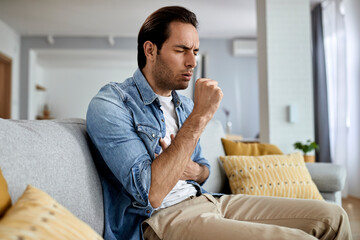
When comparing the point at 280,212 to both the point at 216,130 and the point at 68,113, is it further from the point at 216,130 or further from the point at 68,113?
the point at 68,113

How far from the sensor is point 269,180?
1.85 m

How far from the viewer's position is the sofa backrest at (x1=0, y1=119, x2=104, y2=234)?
865 millimetres

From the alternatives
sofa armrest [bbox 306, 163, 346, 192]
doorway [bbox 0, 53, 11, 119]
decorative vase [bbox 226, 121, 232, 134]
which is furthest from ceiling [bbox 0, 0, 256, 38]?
sofa armrest [bbox 306, 163, 346, 192]

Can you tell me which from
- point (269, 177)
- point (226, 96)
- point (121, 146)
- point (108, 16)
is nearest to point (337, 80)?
point (226, 96)

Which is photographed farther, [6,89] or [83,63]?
[83,63]

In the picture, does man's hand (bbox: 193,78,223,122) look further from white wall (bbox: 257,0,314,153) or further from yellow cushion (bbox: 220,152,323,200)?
white wall (bbox: 257,0,314,153)

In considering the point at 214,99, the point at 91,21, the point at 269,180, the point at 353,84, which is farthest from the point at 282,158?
the point at 91,21

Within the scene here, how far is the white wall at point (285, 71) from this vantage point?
382 centimetres

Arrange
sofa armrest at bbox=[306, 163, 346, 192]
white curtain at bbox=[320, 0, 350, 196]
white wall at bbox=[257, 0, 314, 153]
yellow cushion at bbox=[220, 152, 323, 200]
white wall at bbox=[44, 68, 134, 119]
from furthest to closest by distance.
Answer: white wall at bbox=[44, 68, 134, 119], white curtain at bbox=[320, 0, 350, 196], white wall at bbox=[257, 0, 314, 153], sofa armrest at bbox=[306, 163, 346, 192], yellow cushion at bbox=[220, 152, 323, 200]

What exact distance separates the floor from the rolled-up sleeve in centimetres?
189

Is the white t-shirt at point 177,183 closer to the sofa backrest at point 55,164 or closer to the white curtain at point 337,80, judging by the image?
the sofa backrest at point 55,164

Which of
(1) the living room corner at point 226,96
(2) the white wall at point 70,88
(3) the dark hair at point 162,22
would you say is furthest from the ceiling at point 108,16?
(3) the dark hair at point 162,22

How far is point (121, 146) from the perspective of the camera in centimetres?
108

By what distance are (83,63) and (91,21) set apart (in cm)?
336
